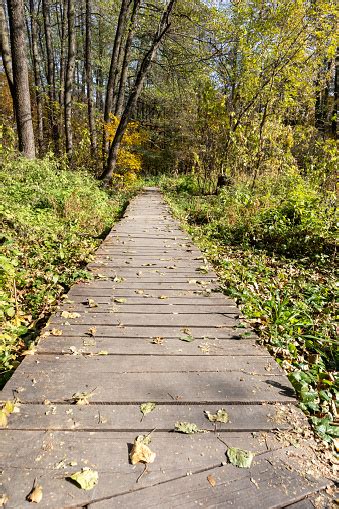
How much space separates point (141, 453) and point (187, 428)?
0.91 ft

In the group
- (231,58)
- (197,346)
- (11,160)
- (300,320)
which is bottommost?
(300,320)

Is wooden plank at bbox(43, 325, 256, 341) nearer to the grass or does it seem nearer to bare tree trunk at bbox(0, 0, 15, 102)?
the grass

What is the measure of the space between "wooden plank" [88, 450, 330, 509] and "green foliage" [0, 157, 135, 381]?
54.2 inches

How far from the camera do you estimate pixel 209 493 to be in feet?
4.27

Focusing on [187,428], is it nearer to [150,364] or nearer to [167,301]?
[150,364]

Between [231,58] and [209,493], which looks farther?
[231,58]

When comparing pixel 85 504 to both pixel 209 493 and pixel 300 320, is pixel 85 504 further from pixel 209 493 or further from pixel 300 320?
pixel 300 320

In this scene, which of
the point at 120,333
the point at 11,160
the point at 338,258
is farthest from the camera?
the point at 11,160

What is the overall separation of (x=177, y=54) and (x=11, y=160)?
7.21 m

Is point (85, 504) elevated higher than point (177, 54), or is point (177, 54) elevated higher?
point (177, 54)

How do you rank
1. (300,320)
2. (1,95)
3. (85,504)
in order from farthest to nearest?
(1,95) < (300,320) < (85,504)

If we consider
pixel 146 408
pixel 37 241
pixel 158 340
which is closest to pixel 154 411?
pixel 146 408

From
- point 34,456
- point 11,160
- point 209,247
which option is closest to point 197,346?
point 34,456

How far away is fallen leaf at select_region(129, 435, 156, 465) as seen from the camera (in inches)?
55.6
